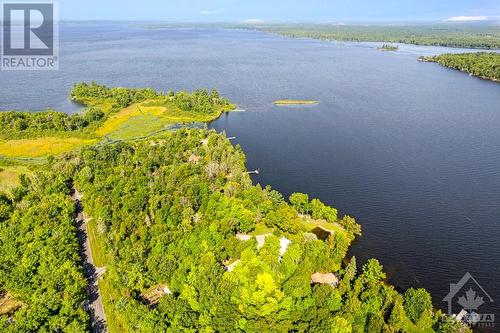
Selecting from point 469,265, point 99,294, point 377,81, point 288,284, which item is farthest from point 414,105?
point 99,294

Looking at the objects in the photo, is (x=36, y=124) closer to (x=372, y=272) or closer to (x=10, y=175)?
(x=10, y=175)

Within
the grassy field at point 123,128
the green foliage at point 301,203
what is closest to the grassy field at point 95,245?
the green foliage at point 301,203

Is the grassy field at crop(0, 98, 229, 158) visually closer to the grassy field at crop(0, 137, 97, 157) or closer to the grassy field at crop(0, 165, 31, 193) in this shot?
the grassy field at crop(0, 137, 97, 157)

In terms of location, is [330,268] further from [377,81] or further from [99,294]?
[377,81]

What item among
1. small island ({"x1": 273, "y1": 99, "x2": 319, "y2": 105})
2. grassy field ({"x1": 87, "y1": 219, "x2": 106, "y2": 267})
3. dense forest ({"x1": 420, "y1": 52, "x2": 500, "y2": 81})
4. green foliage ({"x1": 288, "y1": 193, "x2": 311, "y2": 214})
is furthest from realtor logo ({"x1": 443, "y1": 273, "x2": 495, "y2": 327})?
dense forest ({"x1": 420, "y1": 52, "x2": 500, "y2": 81})

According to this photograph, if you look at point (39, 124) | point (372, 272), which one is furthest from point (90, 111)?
point (372, 272)

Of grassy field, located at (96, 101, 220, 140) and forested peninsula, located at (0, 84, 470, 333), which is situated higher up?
grassy field, located at (96, 101, 220, 140)
